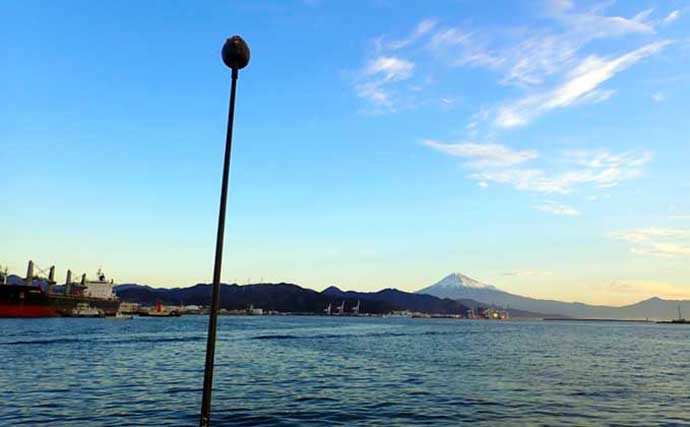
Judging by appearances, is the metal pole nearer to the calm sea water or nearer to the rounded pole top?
the rounded pole top

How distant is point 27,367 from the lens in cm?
4703

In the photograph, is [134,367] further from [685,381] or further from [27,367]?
[685,381]

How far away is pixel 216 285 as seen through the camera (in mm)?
10852

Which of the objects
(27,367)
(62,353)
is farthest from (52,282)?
(27,367)

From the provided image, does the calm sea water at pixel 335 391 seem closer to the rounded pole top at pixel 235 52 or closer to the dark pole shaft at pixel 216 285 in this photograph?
the dark pole shaft at pixel 216 285

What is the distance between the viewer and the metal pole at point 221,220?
10922 millimetres

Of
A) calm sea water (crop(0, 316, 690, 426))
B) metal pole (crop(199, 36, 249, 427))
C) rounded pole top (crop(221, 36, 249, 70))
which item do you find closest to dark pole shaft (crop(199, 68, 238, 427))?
metal pole (crop(199, 36, 249, 427))

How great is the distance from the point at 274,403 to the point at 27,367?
29846 mm

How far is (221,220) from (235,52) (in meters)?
3.72

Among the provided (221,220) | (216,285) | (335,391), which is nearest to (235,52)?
(221,220)

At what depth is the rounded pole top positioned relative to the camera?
37.1 feet

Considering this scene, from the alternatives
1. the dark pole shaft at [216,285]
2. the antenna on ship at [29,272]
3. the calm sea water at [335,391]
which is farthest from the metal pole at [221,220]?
the antenna on ship at [29,272]

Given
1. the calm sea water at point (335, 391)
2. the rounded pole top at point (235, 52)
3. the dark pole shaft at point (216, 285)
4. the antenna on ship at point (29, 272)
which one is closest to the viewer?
the dark pole shaft at point (216, 285)

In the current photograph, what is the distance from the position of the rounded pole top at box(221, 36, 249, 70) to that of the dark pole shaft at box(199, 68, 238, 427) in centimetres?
34
